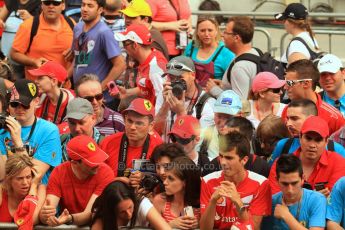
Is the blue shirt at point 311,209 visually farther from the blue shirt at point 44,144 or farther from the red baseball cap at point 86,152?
the blue shirt at point 44,144

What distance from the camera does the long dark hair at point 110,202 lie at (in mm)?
11594

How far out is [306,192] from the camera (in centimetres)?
1174

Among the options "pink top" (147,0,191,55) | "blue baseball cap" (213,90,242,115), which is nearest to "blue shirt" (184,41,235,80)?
"pink top" (147,0,191,55)

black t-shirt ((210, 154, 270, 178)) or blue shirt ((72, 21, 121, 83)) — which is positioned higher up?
blue shirt ((72, 21, 121, 83))

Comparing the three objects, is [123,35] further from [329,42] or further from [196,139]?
[329,42]

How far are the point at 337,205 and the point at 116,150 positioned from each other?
241 cm

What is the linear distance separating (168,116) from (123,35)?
1.50 meters

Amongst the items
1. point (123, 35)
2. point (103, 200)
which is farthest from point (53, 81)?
point (103, 200)

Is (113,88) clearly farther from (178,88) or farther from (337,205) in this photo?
(337,205)

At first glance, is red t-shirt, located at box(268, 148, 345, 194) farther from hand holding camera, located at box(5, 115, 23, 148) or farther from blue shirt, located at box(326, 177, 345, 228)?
hand holding camera, located at box(5, 115, 23, 148)

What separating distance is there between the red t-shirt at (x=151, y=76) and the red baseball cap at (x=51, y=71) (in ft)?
2.86

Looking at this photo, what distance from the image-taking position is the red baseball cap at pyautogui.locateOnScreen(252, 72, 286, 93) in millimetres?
14344

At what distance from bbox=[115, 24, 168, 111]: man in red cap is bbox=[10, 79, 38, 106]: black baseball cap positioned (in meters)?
1.69

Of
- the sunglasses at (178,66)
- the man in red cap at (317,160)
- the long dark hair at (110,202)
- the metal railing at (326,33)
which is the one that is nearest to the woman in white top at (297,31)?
the metal railing at (326,33)
